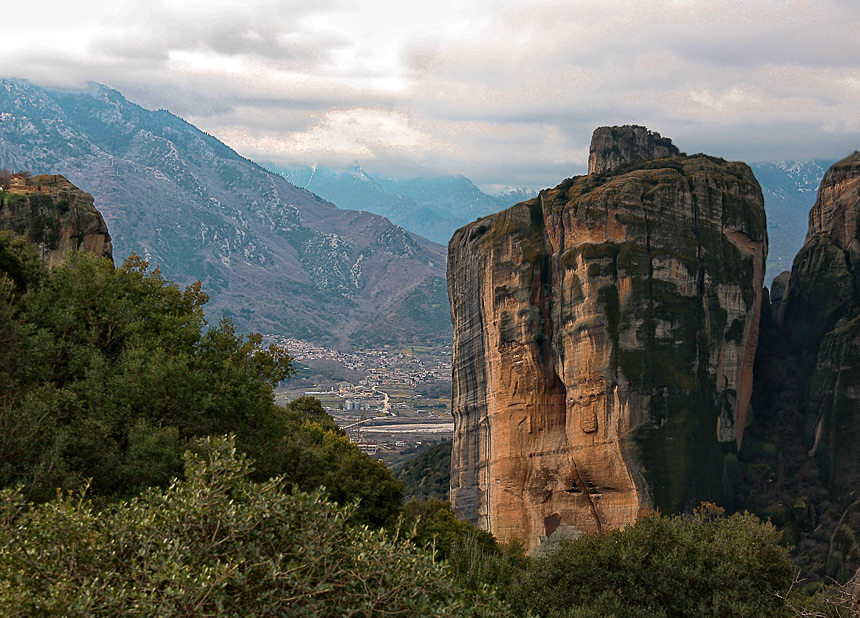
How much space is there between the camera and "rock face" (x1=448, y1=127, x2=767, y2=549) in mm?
62844

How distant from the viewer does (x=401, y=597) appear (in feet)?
54.7

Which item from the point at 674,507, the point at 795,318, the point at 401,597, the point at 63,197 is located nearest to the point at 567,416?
the point at 674,507

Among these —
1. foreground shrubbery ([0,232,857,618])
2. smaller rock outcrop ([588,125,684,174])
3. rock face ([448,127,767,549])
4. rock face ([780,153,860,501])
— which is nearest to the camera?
foreground shrubbery ([0,232,857,618])

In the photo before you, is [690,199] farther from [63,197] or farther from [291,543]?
[291,543]

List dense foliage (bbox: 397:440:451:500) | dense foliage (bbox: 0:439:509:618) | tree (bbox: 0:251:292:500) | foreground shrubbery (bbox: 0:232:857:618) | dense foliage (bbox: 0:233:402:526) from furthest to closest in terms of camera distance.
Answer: dense foliage (bbox: 397:440:451:500), dense foliage (bbox: 0:233:402:526), tree (bbox: 0:251:292:500), foreground shrubbery (bbox: 0:232:857:618), dense foliage (bbox: 0:439:509:618)

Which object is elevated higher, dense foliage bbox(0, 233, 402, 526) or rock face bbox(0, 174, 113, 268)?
rock face bbox(0, 174, 113, 268)

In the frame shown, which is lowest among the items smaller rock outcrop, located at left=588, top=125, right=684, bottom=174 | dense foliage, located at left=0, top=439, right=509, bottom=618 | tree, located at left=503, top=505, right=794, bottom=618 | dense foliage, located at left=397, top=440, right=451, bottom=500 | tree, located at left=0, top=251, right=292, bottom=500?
dense foliage, located at left=397, top=440, right=451, bottom=500

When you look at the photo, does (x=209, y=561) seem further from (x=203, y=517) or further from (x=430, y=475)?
→ (x=430, y=475)

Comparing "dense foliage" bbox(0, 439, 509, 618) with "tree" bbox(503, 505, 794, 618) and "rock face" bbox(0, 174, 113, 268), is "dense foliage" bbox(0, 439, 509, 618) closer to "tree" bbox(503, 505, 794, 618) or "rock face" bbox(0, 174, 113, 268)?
"tree" bbox(503, 505, 794, 618)

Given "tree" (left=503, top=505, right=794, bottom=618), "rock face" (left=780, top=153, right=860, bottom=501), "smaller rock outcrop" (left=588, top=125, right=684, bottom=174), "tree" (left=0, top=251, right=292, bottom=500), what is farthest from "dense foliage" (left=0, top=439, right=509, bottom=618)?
"smaller rock outcrop" (left=588, top=125, right=684, bottom=174)

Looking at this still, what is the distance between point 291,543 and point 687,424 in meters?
50.6

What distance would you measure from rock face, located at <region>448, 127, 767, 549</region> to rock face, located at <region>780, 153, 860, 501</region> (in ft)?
18.7

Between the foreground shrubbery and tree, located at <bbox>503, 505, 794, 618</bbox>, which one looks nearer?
the foreground shrubbery

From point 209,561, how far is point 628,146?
82.4 m
